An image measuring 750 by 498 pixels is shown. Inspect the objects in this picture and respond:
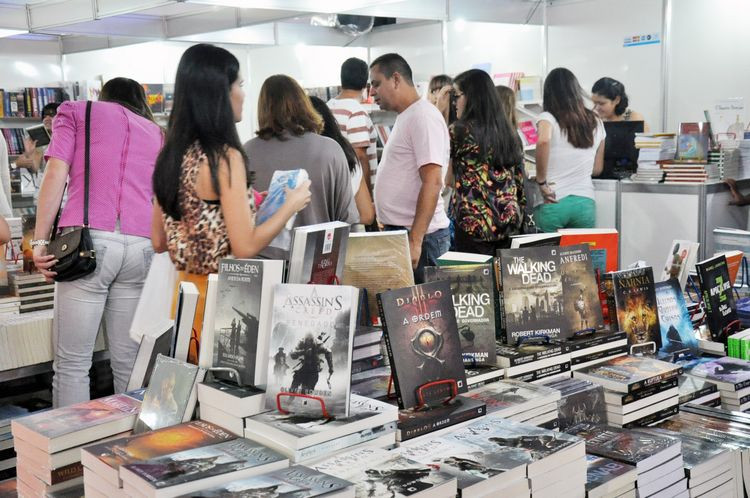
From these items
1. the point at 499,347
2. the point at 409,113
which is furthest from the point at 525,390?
the point at 409,113

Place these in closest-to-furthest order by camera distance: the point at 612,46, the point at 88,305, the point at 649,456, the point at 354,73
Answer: the point at 649,456 → the point at 88,305 → the point at 354,73 → the point at 612,46

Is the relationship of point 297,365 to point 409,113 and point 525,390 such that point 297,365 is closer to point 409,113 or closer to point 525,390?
point 525,390

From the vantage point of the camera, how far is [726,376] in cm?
210

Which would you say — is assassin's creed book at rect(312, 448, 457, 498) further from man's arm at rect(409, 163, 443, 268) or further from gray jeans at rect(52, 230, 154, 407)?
man's arm at rect(409, 163, 443, 268)

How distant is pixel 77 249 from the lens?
261 centimetres

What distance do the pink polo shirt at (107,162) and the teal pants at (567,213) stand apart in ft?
8.15

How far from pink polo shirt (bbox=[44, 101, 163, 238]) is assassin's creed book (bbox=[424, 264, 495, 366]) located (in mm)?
1352

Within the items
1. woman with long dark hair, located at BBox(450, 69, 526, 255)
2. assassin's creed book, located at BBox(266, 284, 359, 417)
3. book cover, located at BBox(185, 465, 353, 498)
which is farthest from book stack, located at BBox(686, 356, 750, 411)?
woman with long dark hair, located at BBox(450, 69, 526, 255)

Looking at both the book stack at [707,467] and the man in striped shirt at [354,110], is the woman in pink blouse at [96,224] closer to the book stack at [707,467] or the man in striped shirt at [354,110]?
the man in striped shirt at [354,110]

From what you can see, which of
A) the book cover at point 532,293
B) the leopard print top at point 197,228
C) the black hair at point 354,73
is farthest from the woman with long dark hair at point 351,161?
the book cover at point 532,293

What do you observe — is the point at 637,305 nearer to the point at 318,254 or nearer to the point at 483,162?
the point at 318,254

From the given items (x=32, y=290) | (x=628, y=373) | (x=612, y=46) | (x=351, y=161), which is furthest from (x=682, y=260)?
(x=612, y=46)

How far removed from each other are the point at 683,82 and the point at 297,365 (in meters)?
6.03

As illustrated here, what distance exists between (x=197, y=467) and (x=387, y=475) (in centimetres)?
31
